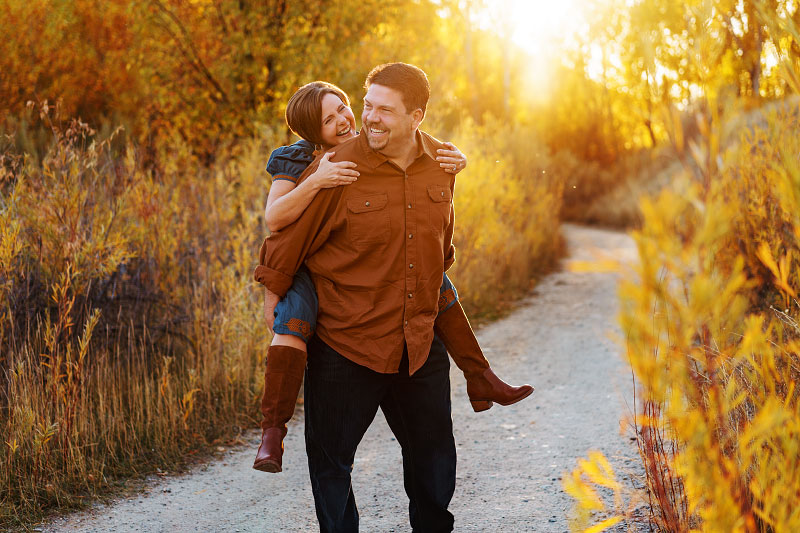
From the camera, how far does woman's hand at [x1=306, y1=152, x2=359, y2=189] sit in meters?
2.51

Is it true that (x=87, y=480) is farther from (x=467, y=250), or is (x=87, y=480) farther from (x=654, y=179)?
(x=654, y=179)

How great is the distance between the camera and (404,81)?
98.3 inches

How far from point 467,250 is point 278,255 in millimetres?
6391

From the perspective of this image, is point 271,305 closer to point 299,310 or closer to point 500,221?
point 299,310

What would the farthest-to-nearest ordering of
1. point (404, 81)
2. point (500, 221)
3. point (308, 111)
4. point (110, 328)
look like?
point (500, 221)
point (110, 328)
point (308, 111)
point (404, 81)

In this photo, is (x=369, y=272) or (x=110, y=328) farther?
(x=110, y=328)

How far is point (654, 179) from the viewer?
74.3 feet

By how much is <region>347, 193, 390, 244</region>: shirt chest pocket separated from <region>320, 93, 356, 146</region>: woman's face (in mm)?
388

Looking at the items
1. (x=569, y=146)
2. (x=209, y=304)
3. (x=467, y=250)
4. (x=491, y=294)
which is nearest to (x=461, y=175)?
(x=467, y=250)

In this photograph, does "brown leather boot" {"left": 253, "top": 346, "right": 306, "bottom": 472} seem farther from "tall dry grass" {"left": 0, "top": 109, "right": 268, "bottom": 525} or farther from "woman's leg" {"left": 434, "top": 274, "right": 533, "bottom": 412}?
"tall dry grass" {"left": 0, "top": 109, "right": 268, "bottom": 525}

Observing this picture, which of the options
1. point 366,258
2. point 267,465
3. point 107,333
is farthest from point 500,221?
point 267,465

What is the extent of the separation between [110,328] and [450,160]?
11.0 feet

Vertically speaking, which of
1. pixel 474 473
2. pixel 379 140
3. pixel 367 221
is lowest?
pixel 474 473

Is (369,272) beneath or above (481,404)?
above
